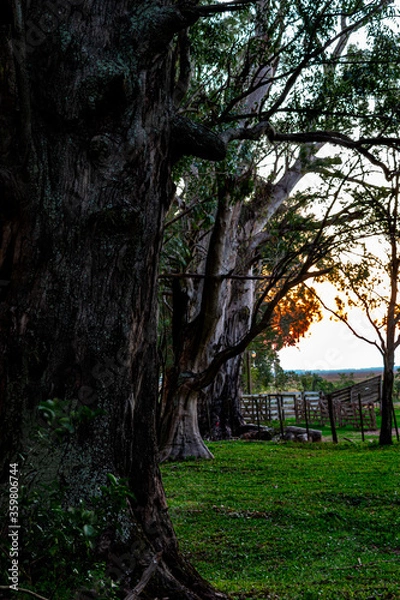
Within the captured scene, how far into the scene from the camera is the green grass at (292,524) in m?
4.45

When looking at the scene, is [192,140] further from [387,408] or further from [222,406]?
[222,406]

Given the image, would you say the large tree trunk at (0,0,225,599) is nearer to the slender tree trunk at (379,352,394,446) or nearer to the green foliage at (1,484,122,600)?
the green foliage at (1,484,122,600)

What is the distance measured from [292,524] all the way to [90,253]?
14.2ft

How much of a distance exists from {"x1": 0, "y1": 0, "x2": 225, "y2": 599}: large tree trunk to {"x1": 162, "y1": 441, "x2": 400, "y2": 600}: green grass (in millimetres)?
1194

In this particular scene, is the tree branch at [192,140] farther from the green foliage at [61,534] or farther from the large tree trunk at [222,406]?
the large tree trunk at [222,406]

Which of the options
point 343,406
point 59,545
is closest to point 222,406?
point 343,406

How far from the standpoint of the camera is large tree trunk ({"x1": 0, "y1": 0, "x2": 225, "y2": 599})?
11.2 feet

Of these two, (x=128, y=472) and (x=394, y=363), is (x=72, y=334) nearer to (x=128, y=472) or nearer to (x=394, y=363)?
(x=128, y=472)

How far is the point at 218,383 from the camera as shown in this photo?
17.7 metres

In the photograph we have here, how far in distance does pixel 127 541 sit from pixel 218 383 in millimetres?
14327

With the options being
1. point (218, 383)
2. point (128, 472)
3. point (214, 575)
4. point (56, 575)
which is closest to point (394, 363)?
point (218, 383)

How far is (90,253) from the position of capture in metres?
3.70

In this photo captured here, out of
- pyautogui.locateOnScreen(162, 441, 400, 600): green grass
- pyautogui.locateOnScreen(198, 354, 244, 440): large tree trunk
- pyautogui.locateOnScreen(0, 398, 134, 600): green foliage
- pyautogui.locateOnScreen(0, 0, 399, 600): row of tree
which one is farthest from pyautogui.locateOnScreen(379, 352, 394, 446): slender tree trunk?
pyautogui.locateOnScreen(0, 398, 134, 600): green foliage

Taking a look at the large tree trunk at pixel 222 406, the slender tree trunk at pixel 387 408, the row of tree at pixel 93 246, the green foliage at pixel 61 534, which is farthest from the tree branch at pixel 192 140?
the large tree trunk at pixel 222 406
